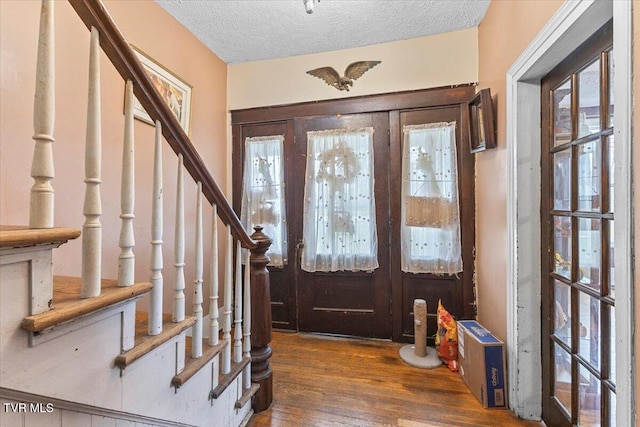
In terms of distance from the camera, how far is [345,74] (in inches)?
104

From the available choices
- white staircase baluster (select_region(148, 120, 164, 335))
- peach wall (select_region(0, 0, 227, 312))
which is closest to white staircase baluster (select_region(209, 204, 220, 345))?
white staircase baluster (select_region(148, 120, 164, 335))

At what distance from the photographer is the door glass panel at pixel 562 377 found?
138 centimetres

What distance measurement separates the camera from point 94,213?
29.9 inches

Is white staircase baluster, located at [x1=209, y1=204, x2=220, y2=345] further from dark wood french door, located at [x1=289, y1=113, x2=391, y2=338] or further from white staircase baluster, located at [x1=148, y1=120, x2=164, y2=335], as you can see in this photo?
dark wood french door, located at [x1=289, y1=113, x2=391, y2=338]

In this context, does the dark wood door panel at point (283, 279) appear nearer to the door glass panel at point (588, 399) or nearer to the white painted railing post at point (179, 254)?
the white painted railing post at point (179, 254)

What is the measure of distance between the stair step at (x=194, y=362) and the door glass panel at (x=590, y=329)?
171 centimetres

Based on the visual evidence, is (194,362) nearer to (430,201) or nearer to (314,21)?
(430,201)

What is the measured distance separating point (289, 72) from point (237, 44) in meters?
0.54

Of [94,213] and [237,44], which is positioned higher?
[237,44]

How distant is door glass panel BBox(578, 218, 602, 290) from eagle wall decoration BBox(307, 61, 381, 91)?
210 centimetres

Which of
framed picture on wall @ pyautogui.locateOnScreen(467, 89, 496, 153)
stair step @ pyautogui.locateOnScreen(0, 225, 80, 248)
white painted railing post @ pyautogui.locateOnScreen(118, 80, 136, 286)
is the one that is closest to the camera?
stair step @ pyautogui.locateOnScreen(0, 225, 80, 248)

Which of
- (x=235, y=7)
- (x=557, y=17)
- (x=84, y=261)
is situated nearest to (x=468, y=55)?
(x=557, y=17)

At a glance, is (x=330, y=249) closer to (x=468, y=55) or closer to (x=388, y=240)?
(x=388, y=240)

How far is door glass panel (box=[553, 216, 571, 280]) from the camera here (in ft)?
4.56
